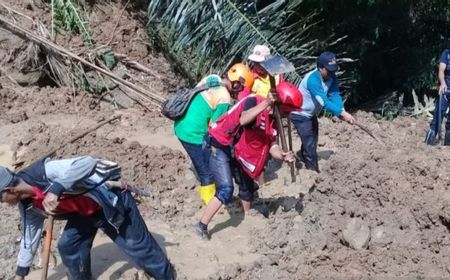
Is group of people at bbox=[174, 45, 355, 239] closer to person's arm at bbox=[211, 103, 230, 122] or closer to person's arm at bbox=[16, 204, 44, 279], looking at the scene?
person's arm at bbox=[211, 103, 230, 122]

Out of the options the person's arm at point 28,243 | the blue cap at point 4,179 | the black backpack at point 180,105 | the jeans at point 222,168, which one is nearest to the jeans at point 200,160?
the jeans at point 222,168

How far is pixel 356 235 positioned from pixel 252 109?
1532mm

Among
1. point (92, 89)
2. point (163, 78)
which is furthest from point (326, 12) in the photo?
point (92, 89)

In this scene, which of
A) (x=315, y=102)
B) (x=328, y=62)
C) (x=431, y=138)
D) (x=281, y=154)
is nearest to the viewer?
(x=281, y=154)

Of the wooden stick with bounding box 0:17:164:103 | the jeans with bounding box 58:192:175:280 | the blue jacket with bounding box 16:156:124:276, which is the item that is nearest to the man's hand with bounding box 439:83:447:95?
the wooden stick with bounding box 0:17:164:103

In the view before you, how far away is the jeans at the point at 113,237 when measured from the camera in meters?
5.61

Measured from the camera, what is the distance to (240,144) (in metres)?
6.72

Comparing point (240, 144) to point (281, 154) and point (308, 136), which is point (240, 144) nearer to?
point (281, 154)

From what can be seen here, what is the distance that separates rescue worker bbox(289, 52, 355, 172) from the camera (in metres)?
7.98

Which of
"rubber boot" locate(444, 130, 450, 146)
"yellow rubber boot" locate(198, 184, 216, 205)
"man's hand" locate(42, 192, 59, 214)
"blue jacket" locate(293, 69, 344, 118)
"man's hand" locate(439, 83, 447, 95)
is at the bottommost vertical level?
"rubber boot" locate(444, 130, 450, 146)

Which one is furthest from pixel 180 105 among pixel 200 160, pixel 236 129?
pixel 236 129

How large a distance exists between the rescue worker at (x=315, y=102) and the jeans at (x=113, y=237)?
9.37ft

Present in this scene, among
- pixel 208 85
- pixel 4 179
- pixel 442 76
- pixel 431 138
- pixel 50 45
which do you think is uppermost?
pixel 4 179

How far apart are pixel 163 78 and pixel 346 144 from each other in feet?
10.7
